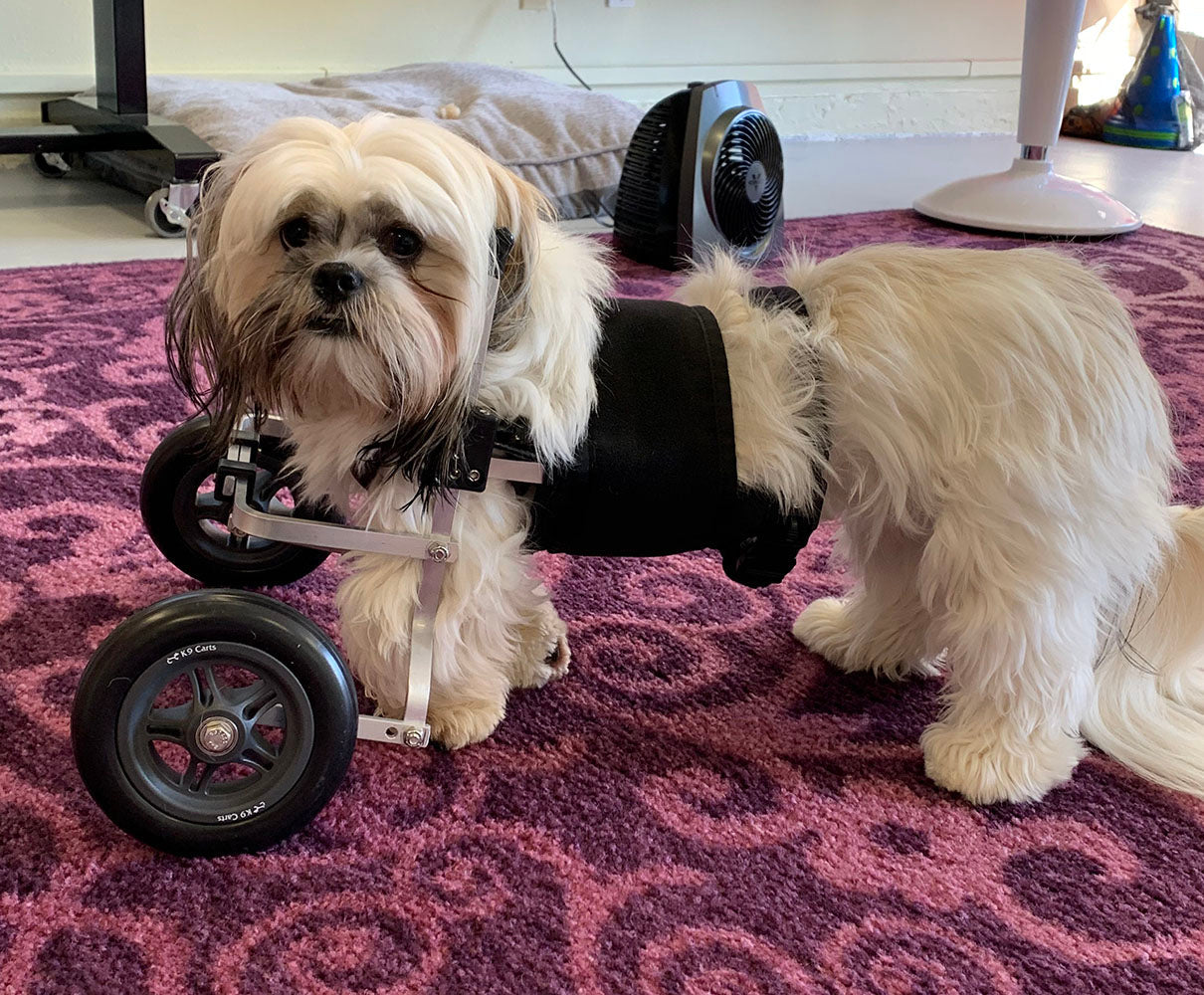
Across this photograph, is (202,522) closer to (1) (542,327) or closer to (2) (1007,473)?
(1) (542,327)

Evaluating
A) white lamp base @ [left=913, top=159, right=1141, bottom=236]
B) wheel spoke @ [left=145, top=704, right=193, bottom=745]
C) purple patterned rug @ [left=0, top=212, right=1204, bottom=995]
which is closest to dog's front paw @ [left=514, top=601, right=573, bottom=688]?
purple patterned rug @ [left=0, top=212, right=1204, bottom=995]

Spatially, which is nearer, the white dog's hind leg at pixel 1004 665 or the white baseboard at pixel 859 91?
the white dog's hind leg at pixel 1004 665

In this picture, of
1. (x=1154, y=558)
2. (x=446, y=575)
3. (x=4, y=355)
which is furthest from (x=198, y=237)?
(x=4, y=355)

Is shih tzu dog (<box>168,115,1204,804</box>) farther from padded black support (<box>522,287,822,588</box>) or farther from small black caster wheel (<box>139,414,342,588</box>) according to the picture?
small black caster wheel (<box>139,414,342,588</box>)

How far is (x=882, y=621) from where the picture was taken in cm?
118

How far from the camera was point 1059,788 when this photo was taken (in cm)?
104

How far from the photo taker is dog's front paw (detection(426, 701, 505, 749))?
1.04 meters

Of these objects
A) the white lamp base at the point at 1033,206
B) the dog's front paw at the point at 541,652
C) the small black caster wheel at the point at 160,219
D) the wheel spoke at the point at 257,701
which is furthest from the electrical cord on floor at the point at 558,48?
the wheel spoke at the point at 257,701

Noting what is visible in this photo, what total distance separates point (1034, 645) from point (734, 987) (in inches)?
15.1

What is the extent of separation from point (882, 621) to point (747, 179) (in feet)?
4.87

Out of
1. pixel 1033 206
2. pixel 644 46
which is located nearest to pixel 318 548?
pixel 1033 206

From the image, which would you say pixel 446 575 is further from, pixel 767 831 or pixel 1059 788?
pixel 1059 788

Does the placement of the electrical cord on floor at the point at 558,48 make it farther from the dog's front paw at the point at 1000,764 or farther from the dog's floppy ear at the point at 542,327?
the dog's front paw at the point at 1000,764

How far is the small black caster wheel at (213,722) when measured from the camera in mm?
840
